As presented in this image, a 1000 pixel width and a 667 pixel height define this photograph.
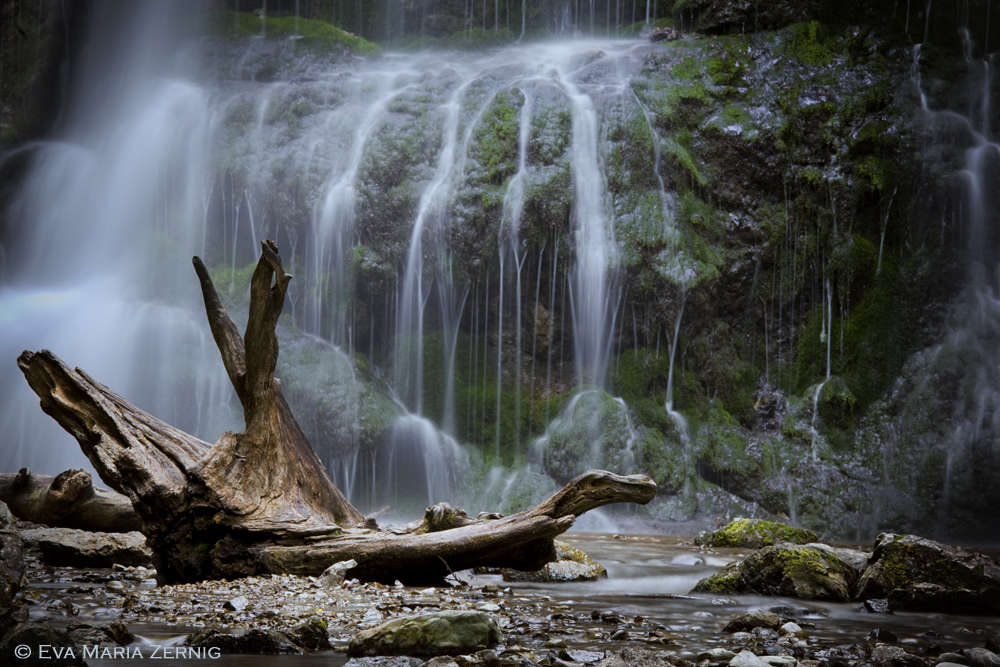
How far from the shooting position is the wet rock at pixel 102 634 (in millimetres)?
2773

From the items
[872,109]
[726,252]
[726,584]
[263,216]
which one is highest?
[872,109]

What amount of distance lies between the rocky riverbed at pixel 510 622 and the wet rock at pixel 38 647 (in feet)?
0.93

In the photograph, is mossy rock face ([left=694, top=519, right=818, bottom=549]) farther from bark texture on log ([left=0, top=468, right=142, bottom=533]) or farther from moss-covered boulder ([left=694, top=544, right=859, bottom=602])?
bark texture on log ([left=0, top=468, right=142, bottom=533])

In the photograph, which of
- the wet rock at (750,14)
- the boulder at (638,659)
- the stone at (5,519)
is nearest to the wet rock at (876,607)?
the boulder at (638,659)

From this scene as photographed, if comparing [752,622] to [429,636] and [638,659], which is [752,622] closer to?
[638,659]

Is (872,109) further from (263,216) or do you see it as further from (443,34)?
(263,216)

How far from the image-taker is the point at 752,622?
3689 millimetres

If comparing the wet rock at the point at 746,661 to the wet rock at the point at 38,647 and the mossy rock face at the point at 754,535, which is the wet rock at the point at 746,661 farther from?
the mossy rock face at the point at 754,535

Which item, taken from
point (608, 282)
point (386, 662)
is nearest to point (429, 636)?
point (386, 662)

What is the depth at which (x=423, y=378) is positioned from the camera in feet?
45.8

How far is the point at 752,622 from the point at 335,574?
2.40 metres

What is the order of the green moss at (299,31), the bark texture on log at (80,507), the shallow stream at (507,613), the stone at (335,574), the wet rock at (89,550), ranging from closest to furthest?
the shallow stream at (507,613) → the stone at (335,574) → the wet rock at (89,550) → the bark texture on log at (80,507) → the green moss at (299,31)

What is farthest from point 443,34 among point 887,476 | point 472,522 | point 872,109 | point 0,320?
point 472,522

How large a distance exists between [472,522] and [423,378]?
9.10 meters
